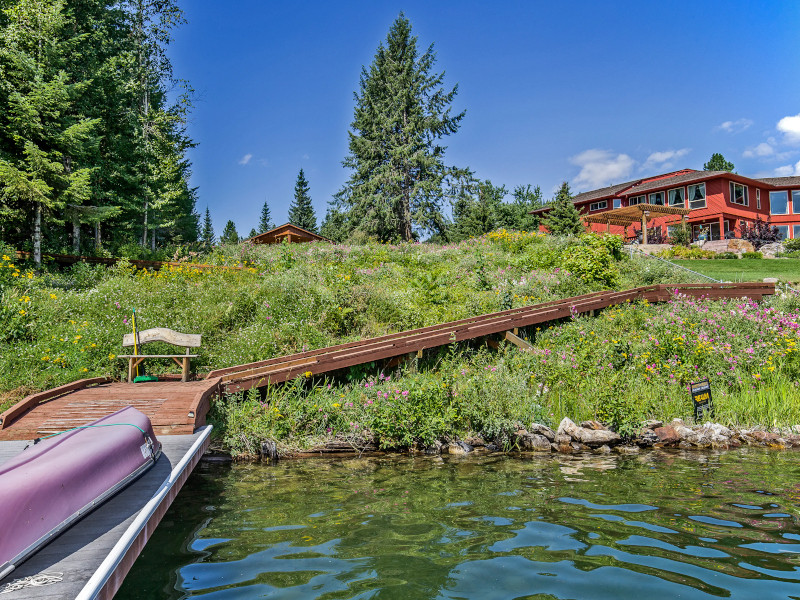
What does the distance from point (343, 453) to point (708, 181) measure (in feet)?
142

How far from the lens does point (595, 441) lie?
25.3 feet

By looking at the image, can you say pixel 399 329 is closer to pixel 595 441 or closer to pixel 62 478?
pixel 595 441

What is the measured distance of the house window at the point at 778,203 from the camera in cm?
4356

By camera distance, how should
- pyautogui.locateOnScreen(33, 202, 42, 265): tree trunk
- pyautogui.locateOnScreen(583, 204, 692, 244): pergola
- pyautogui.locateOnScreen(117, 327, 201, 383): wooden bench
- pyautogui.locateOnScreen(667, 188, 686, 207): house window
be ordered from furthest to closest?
pyautogui.locateOnScreen(667, 188, 686, 207): house window < pyautogui.locateOnScreen(583, 204, 692, 244): pergola < pyautogui.locateOnScreen(33, 202, 42, 265): tree trunk < pyautogui.locateOnScreen(117, 327, 201, 383): wooden bench

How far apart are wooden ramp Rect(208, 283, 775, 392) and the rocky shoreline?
1.44 m

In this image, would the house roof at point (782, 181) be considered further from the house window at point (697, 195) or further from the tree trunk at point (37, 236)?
the tree trunk at point (37, 236)

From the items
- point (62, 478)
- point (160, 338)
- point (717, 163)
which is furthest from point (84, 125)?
point (717, 163)

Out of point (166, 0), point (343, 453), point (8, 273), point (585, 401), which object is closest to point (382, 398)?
point (343, 453)

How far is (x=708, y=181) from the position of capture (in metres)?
40.3

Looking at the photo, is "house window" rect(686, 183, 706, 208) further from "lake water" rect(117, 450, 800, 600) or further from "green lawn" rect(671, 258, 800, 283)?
"lake water" rect(117, 450, 800, 600)

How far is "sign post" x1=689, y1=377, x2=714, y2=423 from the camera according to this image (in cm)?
820

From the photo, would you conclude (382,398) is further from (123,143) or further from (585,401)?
(123,143)

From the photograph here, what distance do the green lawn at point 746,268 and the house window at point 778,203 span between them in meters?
22.1

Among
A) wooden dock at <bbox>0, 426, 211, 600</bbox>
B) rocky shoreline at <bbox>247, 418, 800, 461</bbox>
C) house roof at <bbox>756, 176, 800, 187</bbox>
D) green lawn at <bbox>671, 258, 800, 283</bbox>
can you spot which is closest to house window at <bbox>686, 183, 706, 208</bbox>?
house roof at <bbox>756, 176, 800, 187</bbox>
